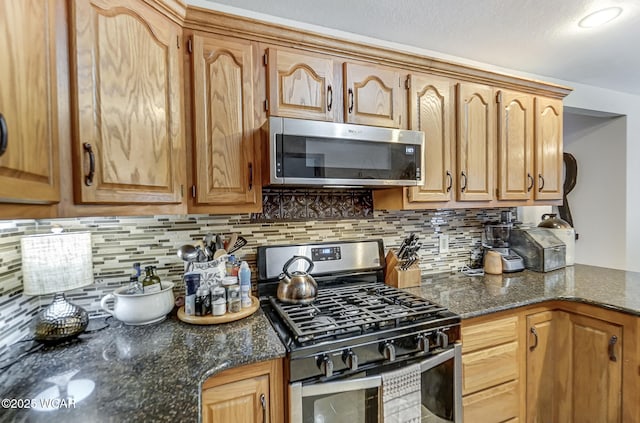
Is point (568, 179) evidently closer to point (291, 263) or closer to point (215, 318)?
point (291, 263)

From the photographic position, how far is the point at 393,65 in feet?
5.42

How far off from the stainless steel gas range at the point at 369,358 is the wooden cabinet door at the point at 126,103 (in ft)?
2.58

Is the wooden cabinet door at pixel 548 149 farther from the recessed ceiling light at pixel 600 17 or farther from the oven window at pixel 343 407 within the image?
the oven window at pixel 343 407

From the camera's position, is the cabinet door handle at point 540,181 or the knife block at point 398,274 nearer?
the knife block at point 398,274

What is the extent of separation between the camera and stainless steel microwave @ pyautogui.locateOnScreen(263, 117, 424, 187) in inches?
51.7

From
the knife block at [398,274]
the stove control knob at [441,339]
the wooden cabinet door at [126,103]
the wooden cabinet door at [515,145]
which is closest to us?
the wooden cabinet door at [126,103]

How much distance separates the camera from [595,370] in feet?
5.07

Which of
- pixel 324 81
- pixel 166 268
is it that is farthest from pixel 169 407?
pixel 324 81

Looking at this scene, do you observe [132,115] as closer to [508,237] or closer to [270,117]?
[270,117]

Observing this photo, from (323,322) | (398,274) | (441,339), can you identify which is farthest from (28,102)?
(398,274)

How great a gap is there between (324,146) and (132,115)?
2.56 feet

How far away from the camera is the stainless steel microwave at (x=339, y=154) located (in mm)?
1313

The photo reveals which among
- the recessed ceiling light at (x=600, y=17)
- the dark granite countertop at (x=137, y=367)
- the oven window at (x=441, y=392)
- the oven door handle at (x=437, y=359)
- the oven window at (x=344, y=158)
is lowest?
the oven window at (x=441, y=392)

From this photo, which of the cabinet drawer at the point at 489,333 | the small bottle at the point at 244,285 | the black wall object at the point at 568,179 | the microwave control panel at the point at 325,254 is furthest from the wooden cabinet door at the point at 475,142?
the black wall object at the point at 568,179
